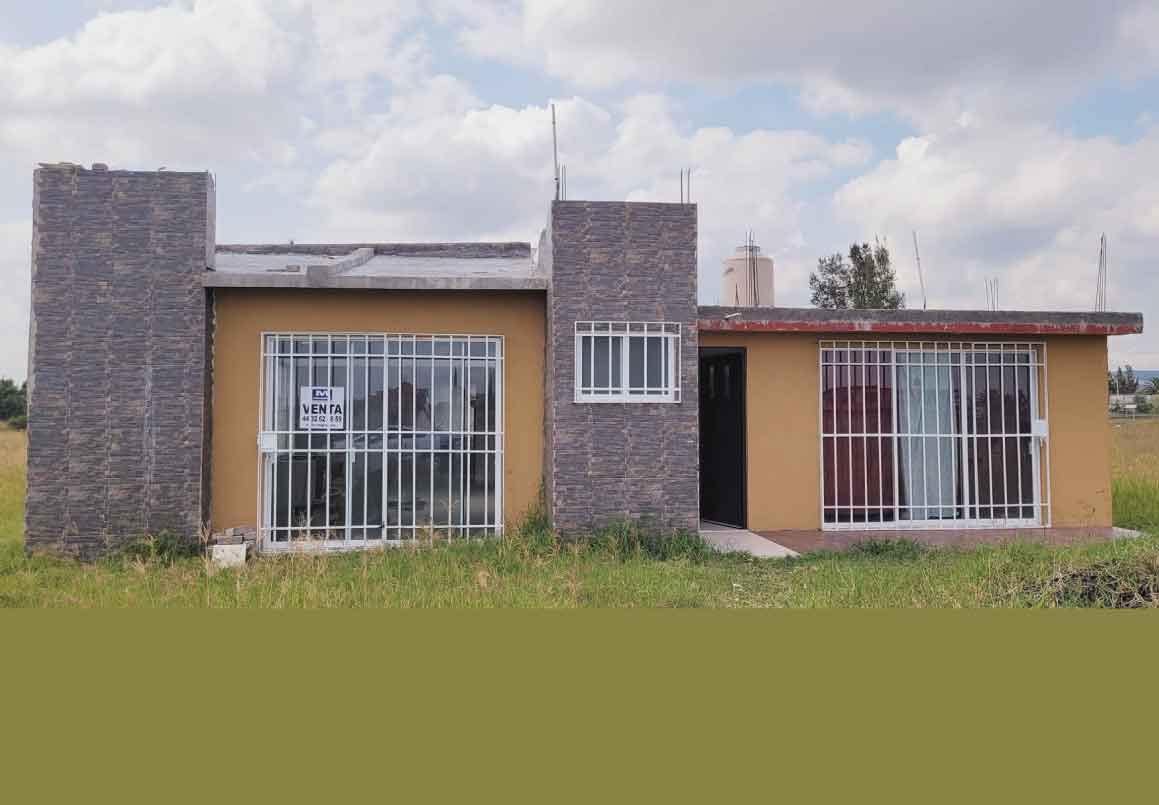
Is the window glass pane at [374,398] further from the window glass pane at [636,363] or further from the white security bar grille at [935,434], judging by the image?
the white security bar grille at [935,434]

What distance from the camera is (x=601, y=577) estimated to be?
7516 millimetres

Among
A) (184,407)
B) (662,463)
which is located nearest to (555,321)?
(662,463)

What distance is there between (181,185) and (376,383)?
2.93 meters

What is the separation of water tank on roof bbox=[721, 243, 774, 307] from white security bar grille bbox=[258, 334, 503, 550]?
13.9ft

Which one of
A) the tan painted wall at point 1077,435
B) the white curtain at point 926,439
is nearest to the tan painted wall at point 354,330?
the white curtain at point 926,439

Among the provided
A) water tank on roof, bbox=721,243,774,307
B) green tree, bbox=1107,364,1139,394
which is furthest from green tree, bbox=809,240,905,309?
green tree, bbox=1107,364,1139,394

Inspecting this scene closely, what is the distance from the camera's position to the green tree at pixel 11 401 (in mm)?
34531

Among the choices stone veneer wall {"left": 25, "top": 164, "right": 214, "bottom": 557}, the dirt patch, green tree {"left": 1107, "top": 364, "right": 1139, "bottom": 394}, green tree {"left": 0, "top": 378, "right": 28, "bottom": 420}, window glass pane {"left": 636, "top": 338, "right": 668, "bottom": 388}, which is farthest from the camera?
green tree {"left": 1107, "top": 364, "right": 1139, "bottom": 394}

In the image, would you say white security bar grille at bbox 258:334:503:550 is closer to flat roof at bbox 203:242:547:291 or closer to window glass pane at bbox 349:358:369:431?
window glass pane at bbox 349:358:369:431

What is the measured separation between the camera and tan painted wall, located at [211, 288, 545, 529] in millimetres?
9500

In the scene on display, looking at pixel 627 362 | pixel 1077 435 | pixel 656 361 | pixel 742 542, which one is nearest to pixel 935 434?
pixel 1077 435

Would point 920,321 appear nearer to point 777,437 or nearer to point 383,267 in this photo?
point 777,437

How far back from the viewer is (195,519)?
9070mm

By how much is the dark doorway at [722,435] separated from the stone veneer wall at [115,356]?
19.9 feet
